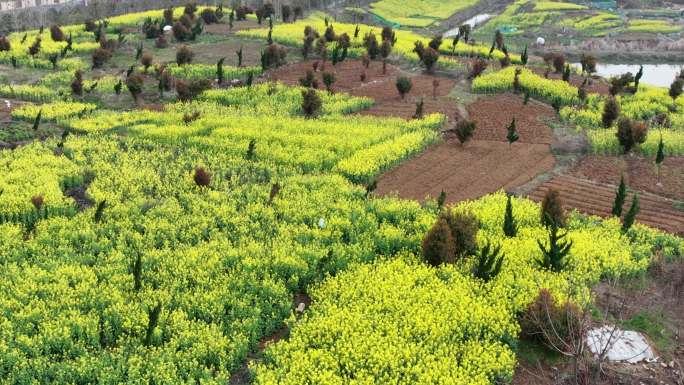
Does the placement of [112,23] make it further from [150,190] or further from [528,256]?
[528,256]

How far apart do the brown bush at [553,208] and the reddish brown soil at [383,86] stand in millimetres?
11321

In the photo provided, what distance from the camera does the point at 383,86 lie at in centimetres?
3309

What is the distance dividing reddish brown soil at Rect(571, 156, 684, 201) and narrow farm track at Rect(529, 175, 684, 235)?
50 centimetres

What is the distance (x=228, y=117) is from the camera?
26156mm

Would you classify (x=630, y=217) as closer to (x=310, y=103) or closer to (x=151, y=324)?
(x=151, y=324)

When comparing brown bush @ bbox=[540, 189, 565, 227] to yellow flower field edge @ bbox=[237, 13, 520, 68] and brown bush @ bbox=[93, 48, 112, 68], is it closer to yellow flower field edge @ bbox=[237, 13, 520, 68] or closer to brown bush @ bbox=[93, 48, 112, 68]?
yellow flower field edge @ bbox=[237, 13, 520, 68]

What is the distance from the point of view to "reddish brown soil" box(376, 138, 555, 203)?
64.8ft

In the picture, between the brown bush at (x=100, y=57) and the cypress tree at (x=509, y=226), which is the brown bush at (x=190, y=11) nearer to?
the brown bush at (x=100, y=57)

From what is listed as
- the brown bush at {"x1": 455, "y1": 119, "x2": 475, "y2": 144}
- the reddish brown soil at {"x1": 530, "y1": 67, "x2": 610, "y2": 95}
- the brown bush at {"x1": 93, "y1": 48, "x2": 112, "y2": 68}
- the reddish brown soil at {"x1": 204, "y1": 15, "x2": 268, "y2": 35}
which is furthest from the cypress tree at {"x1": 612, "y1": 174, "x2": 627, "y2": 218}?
the reddish brown soil at {"x1": 204, "y1": 15, "x2": 268, "y2": 35}

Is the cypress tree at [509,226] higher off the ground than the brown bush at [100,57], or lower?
lower

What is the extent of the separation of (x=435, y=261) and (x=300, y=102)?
630 inches

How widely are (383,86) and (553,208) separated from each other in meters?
17.9

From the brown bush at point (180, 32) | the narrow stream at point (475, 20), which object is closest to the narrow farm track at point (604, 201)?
the brown bush at point (180, 32)

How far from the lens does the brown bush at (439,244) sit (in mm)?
14250
